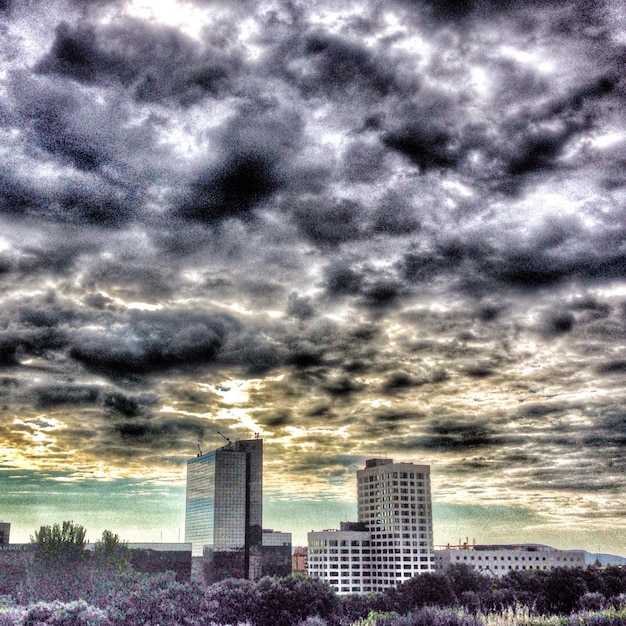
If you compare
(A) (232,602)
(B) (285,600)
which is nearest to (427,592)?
(B) (285,600)

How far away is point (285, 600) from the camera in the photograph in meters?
64.8

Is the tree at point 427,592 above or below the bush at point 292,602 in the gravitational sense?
below

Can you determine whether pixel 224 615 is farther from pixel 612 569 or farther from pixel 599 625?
pixel 612 569

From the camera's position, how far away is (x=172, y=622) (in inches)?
2110

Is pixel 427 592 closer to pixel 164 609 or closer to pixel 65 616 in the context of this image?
pixel 164 609

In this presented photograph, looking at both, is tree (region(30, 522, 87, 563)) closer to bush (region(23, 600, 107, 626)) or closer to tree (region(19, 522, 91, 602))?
tree (region(19, 522, 91, 602))

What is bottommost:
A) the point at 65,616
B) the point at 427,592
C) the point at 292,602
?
the point at 427,592

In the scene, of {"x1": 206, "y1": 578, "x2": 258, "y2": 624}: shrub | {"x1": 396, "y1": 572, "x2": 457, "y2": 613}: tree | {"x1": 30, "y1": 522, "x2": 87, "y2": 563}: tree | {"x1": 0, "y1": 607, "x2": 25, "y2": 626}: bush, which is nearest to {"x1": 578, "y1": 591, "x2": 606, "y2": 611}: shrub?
{"x1": 396, "y1": 572, "x2": 457, "y2": 613}: tree

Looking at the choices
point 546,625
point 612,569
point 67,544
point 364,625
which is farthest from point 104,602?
point 612,569

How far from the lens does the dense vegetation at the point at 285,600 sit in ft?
164

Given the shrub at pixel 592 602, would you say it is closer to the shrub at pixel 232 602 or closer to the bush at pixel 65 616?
the shrub at pixel 232 602

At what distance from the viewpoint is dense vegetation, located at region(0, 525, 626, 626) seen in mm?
50000

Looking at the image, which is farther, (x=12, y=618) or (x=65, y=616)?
(x=65, y=616)

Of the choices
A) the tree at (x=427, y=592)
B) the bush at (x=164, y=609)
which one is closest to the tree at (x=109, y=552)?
the tree at (x=427, y=592)
